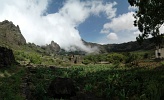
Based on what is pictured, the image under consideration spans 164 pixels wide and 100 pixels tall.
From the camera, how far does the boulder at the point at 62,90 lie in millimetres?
18188

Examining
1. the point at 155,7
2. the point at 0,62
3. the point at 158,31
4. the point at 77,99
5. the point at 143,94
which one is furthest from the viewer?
the point at 158,31

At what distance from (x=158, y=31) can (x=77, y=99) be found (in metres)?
27.8

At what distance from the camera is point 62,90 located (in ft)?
59.6

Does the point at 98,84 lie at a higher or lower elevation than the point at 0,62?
lower

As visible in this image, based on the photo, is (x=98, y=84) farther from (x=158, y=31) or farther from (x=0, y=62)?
(x=158, y=31)

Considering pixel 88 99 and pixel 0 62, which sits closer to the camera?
pixel 88 99

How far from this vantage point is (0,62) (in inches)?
1206

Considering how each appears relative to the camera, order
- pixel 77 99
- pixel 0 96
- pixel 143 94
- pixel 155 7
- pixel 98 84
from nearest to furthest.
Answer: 1. pixel 0 96
2. pixel 143 94
3. pixel 77 99
4. pixel 155 7
5. pixel 98 84

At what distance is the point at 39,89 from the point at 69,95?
2686mm

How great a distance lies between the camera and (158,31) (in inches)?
1638

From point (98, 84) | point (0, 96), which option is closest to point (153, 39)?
point (98, 84)

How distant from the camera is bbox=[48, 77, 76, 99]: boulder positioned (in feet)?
59.7

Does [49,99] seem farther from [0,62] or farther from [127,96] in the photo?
[0,62]

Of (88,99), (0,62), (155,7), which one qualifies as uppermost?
(155,7)
